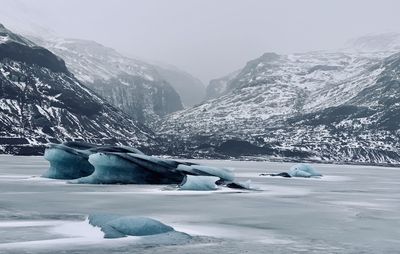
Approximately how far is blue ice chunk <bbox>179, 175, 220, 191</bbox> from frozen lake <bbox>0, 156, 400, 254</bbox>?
11.4ft

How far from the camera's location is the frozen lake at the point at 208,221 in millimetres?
21125

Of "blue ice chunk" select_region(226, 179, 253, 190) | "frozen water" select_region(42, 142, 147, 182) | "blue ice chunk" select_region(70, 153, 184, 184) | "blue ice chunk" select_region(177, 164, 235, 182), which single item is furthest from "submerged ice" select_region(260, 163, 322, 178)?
"frozen water" select_region(42, 142, 147, 182)

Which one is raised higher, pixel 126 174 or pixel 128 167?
pixel 128 167

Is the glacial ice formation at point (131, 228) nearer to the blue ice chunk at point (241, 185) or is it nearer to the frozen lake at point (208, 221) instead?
the frozen lake at point (208, 221)

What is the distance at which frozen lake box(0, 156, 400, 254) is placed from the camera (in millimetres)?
21125

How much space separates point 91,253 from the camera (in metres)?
19.3

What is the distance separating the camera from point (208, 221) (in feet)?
95.3

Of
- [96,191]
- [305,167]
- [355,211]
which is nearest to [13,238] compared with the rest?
[355,211]

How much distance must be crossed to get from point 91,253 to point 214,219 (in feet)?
37.5

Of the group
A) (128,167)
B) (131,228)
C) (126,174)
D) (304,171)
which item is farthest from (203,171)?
(304,171)

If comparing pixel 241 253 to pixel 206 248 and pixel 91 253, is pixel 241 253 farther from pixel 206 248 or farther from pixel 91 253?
pixel 91 253

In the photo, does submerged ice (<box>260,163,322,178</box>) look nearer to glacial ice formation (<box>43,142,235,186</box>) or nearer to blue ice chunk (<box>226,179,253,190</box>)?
glacial ice formation (<box>43,142,235,186</box>)

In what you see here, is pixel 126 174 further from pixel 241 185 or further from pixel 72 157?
pixel 241 185

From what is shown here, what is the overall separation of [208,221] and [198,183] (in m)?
21.9
